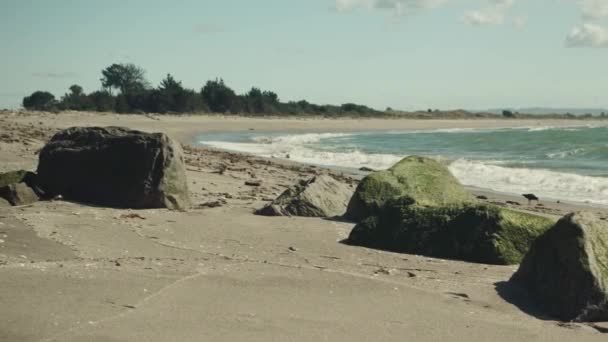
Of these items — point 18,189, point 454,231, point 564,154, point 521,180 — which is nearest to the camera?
point 454,231

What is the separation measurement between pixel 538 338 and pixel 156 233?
385 cm

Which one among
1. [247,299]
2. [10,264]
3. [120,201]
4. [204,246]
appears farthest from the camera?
[120,201]

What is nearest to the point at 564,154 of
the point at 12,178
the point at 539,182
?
the point at 539,182

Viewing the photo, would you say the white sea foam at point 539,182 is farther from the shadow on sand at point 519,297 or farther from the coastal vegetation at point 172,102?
the coastal vegetation at point 172,102

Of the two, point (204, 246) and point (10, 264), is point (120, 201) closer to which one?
point (204, 246)

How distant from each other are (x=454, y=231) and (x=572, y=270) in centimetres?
174

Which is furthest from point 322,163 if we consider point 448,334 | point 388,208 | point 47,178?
point 448,334

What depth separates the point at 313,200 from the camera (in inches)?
339

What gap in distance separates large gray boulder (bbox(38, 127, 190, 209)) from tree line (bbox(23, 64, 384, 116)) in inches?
1580

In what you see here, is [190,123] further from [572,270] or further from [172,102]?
[572,270]

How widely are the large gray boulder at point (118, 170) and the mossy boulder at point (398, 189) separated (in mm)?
2067

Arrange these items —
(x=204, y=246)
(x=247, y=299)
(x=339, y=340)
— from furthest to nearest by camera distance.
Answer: (x=204, y=246) → (x=247, y=299) → (x=339, y=340)

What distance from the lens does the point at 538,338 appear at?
4.26m

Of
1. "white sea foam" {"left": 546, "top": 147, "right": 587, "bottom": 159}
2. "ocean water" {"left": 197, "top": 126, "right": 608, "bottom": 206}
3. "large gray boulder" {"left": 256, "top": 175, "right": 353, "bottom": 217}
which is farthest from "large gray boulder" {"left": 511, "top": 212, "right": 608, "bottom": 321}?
"white sea foam" {"left": 546, "top": 147, "right": 587, "bottom": 159}
